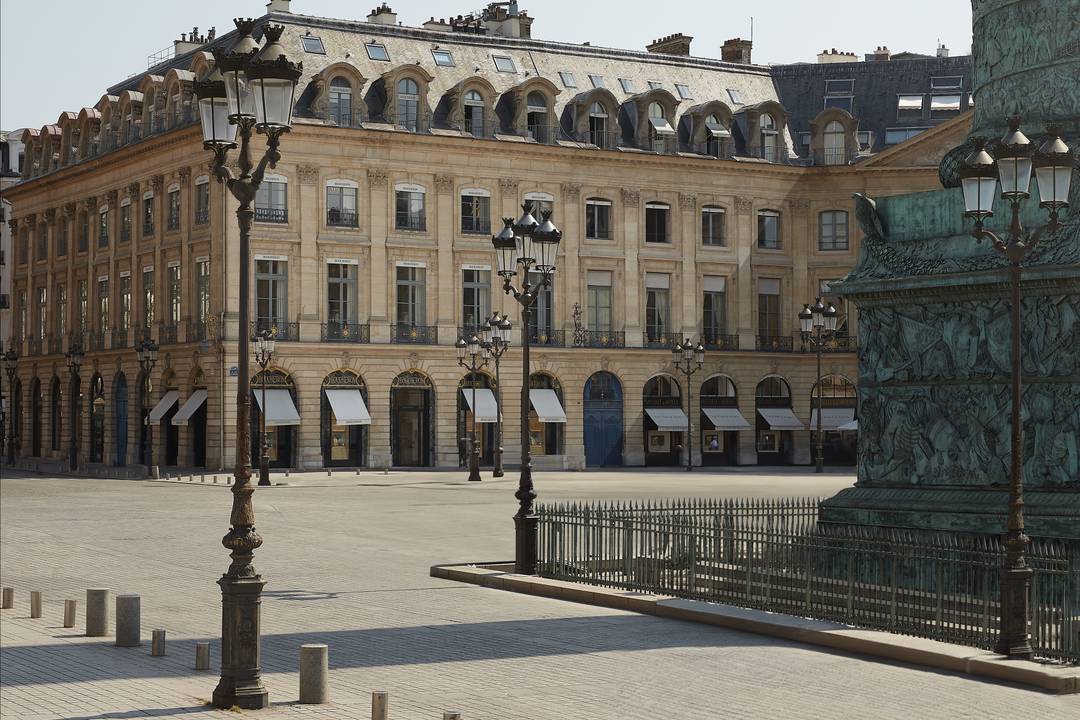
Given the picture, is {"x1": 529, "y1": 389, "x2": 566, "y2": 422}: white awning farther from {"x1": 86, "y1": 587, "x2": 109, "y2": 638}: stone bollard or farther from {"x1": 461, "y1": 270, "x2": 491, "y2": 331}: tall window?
{"x1": 86, "y1": 587, "x2": 109, "y2": 638}: stone bollard

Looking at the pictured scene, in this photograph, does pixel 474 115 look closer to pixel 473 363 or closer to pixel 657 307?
pixel 657 307

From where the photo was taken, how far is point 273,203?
63.2 m

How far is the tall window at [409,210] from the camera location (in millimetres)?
65938

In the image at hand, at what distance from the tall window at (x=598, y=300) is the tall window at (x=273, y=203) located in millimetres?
13175

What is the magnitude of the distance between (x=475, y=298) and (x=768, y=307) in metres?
13.8

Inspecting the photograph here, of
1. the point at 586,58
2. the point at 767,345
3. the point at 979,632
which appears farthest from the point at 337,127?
the point at 979,632

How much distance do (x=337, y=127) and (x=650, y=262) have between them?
14620 millimetres

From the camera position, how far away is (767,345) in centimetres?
7350

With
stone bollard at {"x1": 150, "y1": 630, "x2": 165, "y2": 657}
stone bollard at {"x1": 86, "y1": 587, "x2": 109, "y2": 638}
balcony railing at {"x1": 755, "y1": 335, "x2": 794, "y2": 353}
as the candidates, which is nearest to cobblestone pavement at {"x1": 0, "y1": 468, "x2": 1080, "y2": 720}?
stone bollard at {"x1": 150, "y1": 630, "x2": 165, "y2": 657}

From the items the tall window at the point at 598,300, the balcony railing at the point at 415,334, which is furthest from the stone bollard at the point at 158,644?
the tall window at the point at 598,300

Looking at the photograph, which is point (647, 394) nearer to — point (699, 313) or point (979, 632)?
point (699, 313)

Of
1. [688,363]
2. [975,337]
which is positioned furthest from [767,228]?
[975,337]

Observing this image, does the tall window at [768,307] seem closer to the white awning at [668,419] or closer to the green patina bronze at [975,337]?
the white awning at [668,419]

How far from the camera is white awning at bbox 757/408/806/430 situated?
72188 mm
